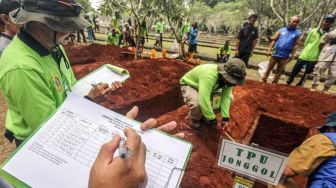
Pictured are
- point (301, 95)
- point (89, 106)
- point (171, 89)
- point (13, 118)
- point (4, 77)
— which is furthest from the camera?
point (171, 89)

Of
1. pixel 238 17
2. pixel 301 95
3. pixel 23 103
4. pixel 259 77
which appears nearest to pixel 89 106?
pixel 23 103

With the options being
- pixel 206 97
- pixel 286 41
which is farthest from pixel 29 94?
pixel 286 41

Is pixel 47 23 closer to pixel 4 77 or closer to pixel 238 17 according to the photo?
pixel 4 77

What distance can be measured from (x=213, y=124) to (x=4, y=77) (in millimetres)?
3060

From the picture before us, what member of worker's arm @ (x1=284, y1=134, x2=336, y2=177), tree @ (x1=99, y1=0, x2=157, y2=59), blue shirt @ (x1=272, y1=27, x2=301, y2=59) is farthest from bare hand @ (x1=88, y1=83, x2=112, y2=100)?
tree @ (x1=99, y1=0, x2=157, y2=59)

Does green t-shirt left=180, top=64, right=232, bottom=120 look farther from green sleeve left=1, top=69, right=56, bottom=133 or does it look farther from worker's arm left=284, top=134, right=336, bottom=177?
green sleeve left=1, top=69, right=56, bottom=133

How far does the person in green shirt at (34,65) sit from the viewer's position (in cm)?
127

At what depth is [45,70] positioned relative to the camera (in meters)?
1.43

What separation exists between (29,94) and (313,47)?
269 inches

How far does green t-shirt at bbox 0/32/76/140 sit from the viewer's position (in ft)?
4.15

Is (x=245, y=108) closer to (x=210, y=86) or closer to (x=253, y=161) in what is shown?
(x=210, y=86)

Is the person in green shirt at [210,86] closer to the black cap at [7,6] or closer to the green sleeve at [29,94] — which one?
the green sleeve at [29,94]

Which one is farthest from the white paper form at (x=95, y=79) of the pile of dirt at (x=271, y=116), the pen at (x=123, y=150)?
the pile of dirt at (x=271, y=116)

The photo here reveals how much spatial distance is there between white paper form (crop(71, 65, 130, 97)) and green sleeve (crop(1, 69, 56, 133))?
1.60 ft
